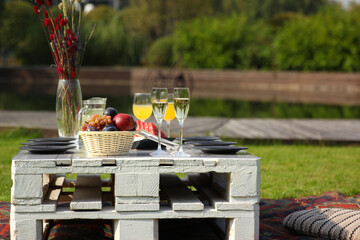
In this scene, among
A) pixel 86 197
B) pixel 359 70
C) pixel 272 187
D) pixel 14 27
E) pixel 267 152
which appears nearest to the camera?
pixel 86 197

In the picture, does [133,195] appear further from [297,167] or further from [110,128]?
[297,167]

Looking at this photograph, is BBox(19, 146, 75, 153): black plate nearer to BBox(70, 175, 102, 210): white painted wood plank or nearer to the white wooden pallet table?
the white wooden pallet table

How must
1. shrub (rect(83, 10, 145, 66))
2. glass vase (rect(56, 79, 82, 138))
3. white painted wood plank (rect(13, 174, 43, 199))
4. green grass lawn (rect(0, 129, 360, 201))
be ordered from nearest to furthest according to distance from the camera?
white painted wood plank (rect(13, 174, 43, 199)), glass vase (rect(56, 79, 82, 138)), green grass lawn (rect(0, 129, 360, 201)), shrub (rect(83, 10, 145, 66))

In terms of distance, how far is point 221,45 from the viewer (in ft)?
91.0

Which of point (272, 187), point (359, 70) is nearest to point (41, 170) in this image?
point (272, 187)

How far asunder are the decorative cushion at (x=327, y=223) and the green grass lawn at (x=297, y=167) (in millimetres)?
1143

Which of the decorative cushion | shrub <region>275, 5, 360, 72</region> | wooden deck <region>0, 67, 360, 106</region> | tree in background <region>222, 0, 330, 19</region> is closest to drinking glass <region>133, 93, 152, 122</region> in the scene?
the decorative cushion

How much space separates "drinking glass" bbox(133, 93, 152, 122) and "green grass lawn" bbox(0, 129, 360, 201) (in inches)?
62.6

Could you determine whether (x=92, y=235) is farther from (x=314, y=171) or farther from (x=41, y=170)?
(x=314, y=171)

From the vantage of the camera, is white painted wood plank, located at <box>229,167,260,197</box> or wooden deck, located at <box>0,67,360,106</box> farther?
Answer: wooden deck, located at <box>0,67,360,106</box>

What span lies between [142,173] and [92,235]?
73 centimetres

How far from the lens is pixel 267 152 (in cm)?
629

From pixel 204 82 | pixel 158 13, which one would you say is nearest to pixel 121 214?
pixel 204 82

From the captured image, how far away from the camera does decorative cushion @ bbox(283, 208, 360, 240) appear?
3.03m
